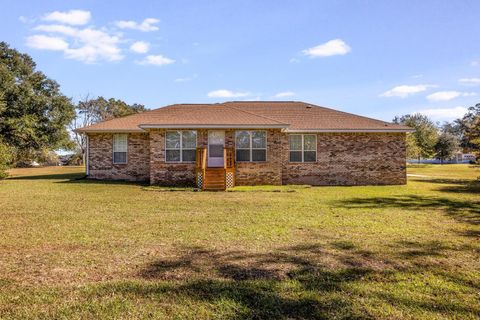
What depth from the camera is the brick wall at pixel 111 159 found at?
753 inches

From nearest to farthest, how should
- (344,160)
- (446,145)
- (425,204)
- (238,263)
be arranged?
(238,263) → (425,204) → (344,160) → (446,145)

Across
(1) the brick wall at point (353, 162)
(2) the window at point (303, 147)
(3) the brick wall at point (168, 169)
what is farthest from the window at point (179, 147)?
(2) the window at point (303, 147)

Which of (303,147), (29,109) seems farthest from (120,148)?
(29,109)

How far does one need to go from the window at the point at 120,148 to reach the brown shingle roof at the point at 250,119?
609mm

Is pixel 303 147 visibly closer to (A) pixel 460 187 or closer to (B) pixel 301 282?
(A) pixel 460 187

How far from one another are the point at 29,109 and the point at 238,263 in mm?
33809

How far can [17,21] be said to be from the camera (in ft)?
49.0

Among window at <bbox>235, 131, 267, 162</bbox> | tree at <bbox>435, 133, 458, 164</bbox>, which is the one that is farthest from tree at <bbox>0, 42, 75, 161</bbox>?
tree at <bbox>435, 133, 458, 164</bbox>

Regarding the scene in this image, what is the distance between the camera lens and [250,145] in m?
17.1

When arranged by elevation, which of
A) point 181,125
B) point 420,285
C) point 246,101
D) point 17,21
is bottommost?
point 420,285

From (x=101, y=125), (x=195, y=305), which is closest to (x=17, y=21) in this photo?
(x=101, y=125)

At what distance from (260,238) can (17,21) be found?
50.0 feet

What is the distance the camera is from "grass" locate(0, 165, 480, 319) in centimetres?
354

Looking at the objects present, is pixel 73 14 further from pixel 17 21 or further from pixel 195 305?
pixel 195 305
